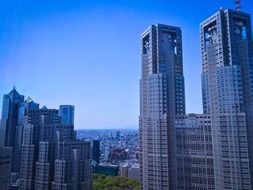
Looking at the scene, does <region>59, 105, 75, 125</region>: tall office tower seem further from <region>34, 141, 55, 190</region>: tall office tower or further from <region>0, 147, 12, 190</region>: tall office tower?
<region>0, 147, 12, 190</region>: tall office tower

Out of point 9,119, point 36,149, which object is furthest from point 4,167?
point 9,119

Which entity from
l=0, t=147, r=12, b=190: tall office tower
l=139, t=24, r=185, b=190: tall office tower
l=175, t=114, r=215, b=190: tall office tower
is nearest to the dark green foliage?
l=139, t=24, r=185, b=190: tall office tower

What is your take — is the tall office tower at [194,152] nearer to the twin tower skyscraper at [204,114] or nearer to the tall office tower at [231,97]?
the twin tower skyscraper at [204,114]

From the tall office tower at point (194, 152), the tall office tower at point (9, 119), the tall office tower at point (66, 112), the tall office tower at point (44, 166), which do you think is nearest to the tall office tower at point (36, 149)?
the tall office tower at point (44, 166)

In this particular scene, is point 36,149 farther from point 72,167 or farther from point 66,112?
point 66,112

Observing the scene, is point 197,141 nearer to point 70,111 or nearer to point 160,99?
point 160,99
